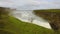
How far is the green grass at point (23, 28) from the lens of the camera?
2.83 ft

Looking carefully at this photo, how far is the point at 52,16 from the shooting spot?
936 millimetres

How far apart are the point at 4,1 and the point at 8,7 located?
6 cm

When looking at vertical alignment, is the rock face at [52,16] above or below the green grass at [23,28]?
above

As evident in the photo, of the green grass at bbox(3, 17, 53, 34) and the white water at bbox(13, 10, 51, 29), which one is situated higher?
the white water at bbox(13, 10, 51, 29)

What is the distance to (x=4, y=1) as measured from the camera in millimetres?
1045

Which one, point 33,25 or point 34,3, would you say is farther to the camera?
point 34,3

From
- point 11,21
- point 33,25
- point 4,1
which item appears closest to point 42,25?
point 33,25

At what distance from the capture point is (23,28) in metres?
0.88

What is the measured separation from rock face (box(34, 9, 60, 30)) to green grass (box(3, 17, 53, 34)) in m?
0.05

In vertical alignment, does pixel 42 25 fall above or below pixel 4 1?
below

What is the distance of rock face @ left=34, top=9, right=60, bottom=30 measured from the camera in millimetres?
883

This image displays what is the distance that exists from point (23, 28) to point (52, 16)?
21 centimetres

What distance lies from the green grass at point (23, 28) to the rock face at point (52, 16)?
50 mm

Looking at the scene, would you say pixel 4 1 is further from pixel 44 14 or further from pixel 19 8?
pixel 44 14
